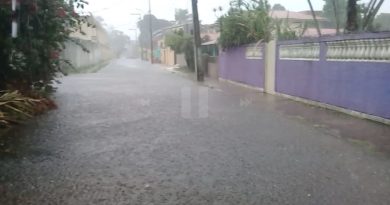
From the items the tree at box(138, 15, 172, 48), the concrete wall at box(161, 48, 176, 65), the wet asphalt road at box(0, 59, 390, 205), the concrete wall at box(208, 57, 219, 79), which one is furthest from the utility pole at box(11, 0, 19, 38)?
the tree at box(138, 15, 172, 48)

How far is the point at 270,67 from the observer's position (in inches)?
607

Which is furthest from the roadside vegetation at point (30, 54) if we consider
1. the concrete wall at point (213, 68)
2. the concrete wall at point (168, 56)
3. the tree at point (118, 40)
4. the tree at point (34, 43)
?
the tree at point (118, 40)

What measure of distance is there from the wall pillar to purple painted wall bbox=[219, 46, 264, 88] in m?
0.34

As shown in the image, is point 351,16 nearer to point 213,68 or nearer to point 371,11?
point 371,11

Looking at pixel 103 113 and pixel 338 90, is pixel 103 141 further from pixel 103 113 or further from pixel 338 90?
pixel 338 90

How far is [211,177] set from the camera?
5.21m

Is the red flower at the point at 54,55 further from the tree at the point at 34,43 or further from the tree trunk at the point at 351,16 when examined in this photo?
the tree trunk at the point at 351,16

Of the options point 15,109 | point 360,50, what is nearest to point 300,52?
point 360,50

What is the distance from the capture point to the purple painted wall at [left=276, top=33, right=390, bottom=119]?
8.81 metres

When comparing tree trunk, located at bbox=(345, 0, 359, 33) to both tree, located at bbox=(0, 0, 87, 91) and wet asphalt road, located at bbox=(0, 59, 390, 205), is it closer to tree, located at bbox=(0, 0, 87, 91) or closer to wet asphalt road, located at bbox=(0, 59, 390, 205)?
wet asphalt road, located at bbox=(0, 59, 390, 205)

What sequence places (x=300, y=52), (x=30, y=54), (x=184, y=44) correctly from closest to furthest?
(x=30, y=54), (x=300, y=52), (x=184, y=44)

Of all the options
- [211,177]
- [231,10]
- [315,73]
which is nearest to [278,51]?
[315,73]

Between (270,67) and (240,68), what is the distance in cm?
396

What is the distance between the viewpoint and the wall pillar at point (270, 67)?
1502 centimetres
